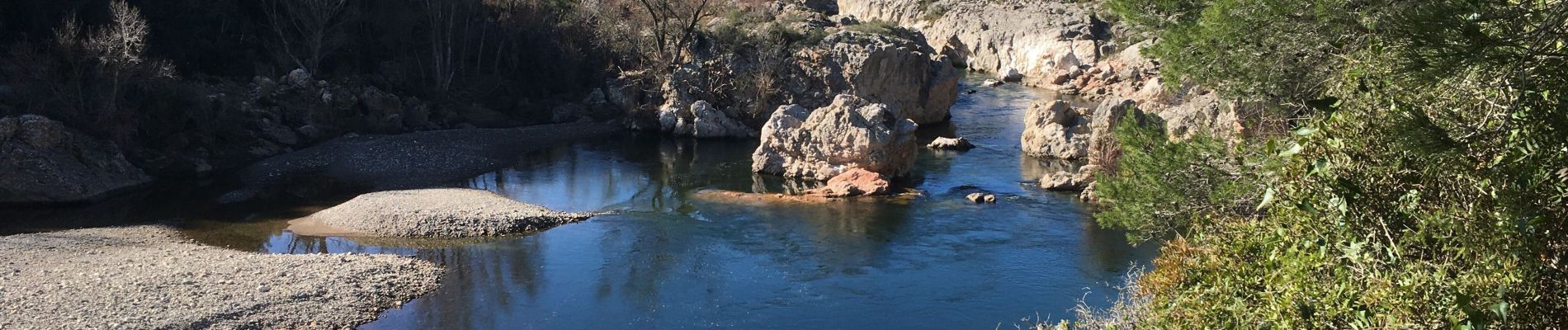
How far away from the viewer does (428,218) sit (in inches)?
1080

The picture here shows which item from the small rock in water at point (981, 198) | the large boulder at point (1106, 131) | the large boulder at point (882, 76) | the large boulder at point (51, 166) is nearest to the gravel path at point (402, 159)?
the large boulder at point (51, 166)

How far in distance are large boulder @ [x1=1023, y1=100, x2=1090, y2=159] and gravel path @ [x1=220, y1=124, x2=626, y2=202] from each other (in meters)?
15.5

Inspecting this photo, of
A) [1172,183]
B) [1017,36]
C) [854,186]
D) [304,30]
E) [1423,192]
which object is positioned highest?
[304,30]

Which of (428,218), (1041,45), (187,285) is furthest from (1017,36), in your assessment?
(187,285)

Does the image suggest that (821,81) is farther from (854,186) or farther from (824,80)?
(854,186)

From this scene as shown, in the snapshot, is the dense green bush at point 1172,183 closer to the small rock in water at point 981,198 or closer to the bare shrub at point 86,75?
the small rock in water at point 981,198

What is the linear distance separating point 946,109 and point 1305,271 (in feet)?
129

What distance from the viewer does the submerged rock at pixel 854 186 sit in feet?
104

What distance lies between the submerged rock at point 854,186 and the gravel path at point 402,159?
10.6 meters

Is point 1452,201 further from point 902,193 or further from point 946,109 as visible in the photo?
point 946,109

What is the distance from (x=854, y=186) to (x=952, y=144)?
339 inches

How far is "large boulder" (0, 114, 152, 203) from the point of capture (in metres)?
29.8

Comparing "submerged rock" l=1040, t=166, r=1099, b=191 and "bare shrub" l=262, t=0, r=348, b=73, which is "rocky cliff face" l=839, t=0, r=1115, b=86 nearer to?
"submerged rock" l=1040, t=166, r=1099, b=191

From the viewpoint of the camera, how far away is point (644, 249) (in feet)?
84.2
